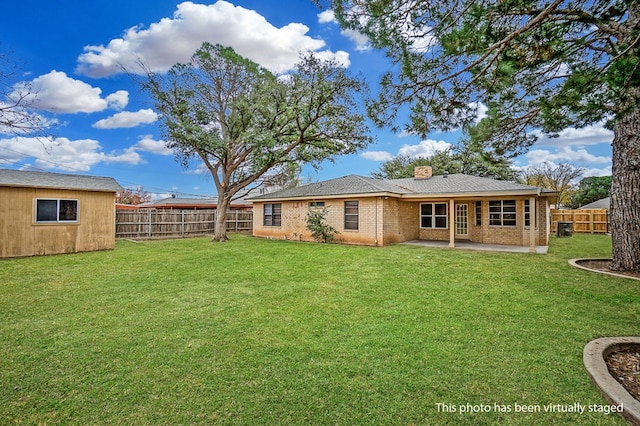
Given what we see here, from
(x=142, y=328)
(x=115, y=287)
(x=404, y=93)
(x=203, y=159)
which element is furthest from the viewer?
(x=203, y=159)

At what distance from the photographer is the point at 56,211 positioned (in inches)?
424

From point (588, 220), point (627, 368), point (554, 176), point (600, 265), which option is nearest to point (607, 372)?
point (627, 368)

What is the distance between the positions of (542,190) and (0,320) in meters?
15.0

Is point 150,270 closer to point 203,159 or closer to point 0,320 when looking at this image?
point 0,320

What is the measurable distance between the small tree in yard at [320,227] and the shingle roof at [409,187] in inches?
36.3

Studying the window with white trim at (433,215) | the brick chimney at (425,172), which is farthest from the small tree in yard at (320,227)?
the brick chimney at (425,172)

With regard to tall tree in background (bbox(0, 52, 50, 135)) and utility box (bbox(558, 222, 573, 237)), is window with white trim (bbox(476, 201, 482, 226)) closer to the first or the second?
utility box (bbox(558, 222, 573, 237))

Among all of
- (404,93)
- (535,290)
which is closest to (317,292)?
(404,93)

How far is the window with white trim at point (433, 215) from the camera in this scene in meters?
14.4

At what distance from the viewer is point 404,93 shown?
4832mm

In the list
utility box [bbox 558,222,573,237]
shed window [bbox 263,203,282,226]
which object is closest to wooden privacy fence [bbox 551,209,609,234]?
utility box [bbox 558,222,573,237]

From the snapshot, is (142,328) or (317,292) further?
(317,292)

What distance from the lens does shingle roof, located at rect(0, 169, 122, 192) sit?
33.0ft

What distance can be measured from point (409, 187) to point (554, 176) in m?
26.6
